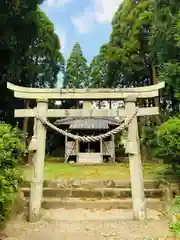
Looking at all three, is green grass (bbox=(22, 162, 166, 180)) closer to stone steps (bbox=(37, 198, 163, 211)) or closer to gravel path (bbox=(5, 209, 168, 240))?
stone steps (bbox=(37, 198, 163, 211))

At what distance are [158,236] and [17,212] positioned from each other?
3670 millimetres

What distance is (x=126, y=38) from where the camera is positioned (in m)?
18.5

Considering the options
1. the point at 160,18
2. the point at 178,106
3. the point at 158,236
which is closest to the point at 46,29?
the point at 160,18

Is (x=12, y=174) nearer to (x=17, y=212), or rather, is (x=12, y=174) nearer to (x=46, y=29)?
(x=17, y=212)

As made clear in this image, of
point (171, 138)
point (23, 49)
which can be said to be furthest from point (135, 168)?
point (23, 49)

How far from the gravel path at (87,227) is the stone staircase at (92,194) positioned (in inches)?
17.5

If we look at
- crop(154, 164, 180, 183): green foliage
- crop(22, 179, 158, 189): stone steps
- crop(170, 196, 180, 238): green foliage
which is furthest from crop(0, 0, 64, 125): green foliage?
crop(170, 196, 180, 238): green foliage

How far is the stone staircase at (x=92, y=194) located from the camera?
288 inches

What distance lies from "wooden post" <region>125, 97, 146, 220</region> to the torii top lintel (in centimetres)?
26

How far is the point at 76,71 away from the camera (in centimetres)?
3034

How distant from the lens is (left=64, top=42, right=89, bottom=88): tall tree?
29828mm

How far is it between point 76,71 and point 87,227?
26.0 meters

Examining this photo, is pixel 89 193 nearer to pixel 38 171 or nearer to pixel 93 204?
pixel 93 204

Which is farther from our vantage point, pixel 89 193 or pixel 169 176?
pixel 169 176
